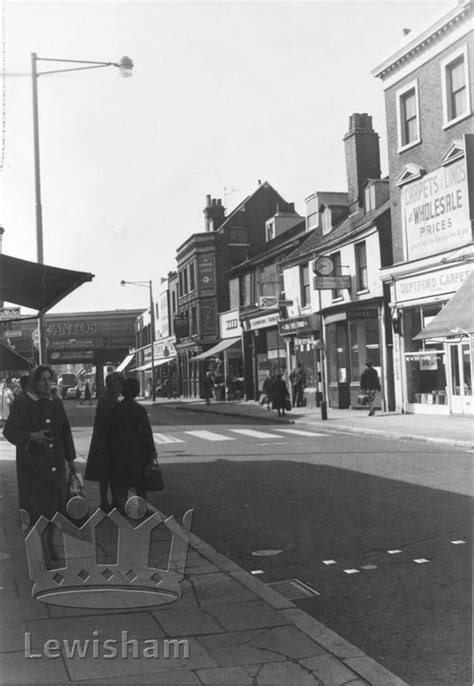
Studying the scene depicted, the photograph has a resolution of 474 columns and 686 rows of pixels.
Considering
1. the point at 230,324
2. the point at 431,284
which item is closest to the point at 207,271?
the point at 230,324

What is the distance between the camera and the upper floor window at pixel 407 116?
79.7 feet

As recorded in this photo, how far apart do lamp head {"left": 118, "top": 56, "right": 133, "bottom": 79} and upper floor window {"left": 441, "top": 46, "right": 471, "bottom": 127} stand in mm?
11991

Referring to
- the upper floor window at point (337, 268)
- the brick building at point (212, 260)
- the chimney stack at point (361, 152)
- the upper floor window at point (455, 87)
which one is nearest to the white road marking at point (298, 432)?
the upper floor window at point (337, 268)

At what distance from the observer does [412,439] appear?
17047 millimetres

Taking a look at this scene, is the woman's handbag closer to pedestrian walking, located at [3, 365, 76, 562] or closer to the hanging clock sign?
pedestrian walking, located at [3, 365, 76, 562]

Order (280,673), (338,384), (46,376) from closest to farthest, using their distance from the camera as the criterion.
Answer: (280,673) → (46,376) → (338,384)

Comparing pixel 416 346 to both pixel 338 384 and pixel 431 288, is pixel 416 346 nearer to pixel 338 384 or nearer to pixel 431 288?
pixel 431 288

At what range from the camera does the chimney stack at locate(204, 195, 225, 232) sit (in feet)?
177

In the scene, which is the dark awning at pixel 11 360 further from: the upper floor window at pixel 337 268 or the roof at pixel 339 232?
the upper floor window at pixel 337 268

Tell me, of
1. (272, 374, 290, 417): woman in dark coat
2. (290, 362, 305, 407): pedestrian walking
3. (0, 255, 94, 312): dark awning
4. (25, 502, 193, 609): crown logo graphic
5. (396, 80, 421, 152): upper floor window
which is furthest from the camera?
(290, 362, 305, 407): pedestrian walking

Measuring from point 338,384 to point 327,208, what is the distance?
27.7 feet

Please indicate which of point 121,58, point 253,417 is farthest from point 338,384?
point 121,58

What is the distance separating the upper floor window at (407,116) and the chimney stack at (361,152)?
17.6 feet

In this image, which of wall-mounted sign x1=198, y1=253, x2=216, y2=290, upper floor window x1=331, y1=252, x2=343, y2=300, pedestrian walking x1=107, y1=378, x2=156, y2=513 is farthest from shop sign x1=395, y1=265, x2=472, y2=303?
wall-mounted sign x1=198, y1=253, x2=216, y2=290
